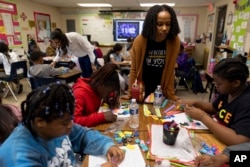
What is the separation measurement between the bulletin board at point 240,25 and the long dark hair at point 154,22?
98.0 inches

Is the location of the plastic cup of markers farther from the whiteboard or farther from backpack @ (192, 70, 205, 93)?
the whiteboard

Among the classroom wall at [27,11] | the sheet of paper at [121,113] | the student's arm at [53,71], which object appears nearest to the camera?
the sheet of paper at [121,113]

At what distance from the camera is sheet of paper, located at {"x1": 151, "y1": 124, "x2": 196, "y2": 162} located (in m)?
0.91

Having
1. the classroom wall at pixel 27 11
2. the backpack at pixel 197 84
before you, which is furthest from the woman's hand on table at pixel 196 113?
the classroom wall at pixel 27 11

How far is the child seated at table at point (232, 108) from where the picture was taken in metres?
0.97

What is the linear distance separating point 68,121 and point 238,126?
85cm

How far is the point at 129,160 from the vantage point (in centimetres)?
89

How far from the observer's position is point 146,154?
36.4 inches

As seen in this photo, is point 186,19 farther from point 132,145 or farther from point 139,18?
point 132,145

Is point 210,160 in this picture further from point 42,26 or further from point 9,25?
point 42,26

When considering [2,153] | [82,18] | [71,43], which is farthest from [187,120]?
[82,18]

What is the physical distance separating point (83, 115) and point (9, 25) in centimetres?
477

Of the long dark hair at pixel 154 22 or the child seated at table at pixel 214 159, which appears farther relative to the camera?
the long dark hair at pixel 154 22

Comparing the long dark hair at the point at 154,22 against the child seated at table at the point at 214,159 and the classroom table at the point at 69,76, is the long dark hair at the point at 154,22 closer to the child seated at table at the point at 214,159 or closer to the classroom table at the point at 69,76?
the child seated at table at the point at 214,159
